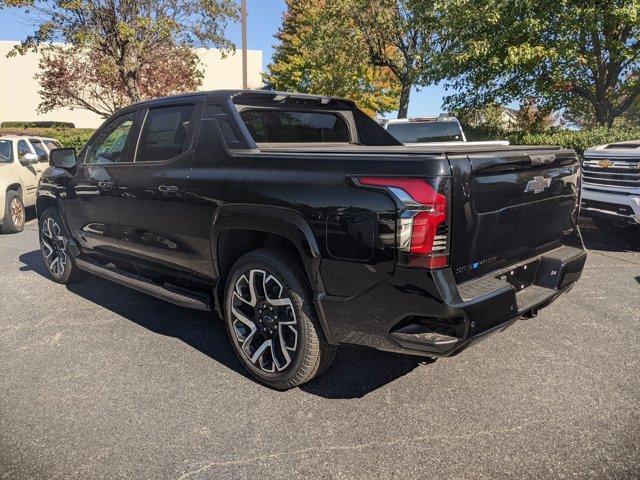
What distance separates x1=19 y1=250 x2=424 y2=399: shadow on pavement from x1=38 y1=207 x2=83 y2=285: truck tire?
163 mm

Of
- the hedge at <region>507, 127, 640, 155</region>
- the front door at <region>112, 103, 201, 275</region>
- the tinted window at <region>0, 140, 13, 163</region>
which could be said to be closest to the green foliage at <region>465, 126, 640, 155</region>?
the hedge at <region>507, 127, 640, 155</region>

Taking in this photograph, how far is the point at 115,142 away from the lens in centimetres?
443

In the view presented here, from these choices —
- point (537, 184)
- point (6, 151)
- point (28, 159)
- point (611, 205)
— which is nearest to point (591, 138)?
point (611, 205)

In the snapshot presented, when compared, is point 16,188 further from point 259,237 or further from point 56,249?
point 259,237

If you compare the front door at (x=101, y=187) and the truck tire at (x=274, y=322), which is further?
the front door at (x=101, y=187)

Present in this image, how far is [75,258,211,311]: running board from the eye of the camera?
3559 mm

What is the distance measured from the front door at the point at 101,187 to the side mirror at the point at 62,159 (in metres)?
0.09

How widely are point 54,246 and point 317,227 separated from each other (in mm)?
3934

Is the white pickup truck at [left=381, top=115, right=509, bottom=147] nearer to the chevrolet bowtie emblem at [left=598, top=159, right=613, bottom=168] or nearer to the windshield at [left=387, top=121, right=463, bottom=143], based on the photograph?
the windshield at [left=387, top=121, right=463, bottom=143]

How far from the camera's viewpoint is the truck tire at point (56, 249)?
16.9ft

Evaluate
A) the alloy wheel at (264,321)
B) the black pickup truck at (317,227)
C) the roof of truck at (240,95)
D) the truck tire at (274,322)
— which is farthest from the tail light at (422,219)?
the roof of truck at (240,95)

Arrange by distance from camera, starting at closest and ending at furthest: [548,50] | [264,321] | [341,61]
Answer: [264,321] < [548,50] < [341,61]

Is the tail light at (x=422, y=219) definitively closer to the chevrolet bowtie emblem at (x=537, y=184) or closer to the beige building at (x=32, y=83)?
the chevrolet bowtie emblem at (x=537, y=184)

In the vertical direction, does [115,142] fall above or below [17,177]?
above
